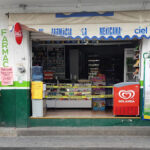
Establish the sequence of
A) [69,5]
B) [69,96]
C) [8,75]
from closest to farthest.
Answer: [69,5] < [8,75] < [69,96]

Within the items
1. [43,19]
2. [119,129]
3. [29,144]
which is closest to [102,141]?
[119,129]

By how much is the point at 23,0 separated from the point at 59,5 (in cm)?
97

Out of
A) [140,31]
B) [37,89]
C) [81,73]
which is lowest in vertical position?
[37,89]

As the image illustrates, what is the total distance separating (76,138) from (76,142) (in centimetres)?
29

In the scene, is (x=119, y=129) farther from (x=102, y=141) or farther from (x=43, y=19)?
(x=43, y=19)

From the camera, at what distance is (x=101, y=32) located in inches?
201

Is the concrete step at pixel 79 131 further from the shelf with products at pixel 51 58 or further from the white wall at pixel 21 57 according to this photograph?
the shelf with products at pixel 51 58

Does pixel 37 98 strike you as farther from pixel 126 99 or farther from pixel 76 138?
pixel 126 99

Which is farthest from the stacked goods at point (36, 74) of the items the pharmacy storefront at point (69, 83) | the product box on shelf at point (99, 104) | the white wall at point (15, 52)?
the product box on shelf at point (99, 104)

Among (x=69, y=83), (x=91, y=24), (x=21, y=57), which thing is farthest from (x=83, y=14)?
(x=69, y=83)

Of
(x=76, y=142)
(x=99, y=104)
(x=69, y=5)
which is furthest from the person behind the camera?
(x=99, y=104)

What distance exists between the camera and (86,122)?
5.59m

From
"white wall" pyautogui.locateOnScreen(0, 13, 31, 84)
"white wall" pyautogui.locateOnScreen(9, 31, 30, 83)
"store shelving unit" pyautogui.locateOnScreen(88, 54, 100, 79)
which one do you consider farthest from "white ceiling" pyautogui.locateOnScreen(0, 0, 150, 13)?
"store shelving unit" pyautogui.locateOnScreen(88, 54, 100, 79)

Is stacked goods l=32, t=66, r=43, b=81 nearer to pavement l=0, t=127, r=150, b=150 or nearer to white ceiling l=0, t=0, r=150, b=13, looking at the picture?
pavement l=0, t=127, r=150, b=150
